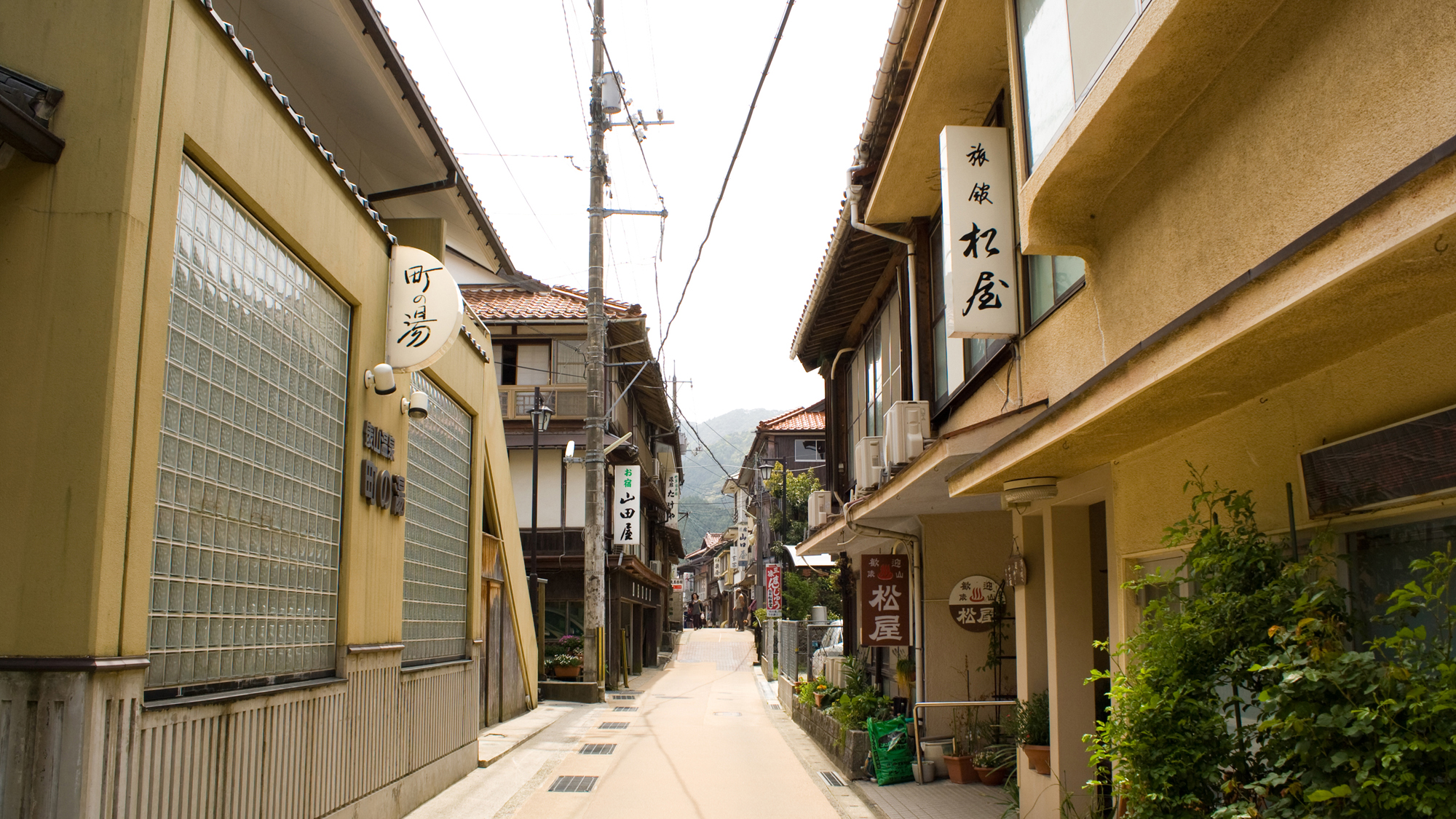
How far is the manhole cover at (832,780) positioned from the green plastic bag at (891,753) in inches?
22.6

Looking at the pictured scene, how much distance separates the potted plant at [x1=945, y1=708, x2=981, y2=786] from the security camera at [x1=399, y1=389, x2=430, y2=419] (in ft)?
23.0

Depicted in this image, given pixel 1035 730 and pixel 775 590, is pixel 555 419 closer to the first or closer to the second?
pixel 775 590

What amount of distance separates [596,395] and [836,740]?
34.5 feet

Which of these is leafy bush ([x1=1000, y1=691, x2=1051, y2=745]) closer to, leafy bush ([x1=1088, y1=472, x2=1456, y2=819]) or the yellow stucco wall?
leafy bush ([x1=1088, y1=472, x2=1456, y2=819])

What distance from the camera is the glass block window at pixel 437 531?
35.8 ft

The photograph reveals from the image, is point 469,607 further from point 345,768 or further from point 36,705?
point 36,705

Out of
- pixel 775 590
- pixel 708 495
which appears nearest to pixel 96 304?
pixel 775 590

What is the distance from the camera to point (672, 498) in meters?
50.4

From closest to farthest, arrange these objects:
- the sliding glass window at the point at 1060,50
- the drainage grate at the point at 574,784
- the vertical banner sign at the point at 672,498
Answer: the sliding glass window at the point at 1060,50, the drainage grate at the point at 574,784, the vertical banner sign at the point at 672,498

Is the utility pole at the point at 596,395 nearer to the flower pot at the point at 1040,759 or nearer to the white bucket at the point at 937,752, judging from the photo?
the white bucket at the point at 937,752

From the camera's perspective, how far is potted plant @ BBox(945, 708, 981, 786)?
11.5 m

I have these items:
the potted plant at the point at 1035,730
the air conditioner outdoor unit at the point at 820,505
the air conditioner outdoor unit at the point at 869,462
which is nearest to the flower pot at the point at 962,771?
the potted plant at the point at 1035,730

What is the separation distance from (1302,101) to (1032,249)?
85.6 inches

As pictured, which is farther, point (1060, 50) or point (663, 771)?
point (663, 771)
